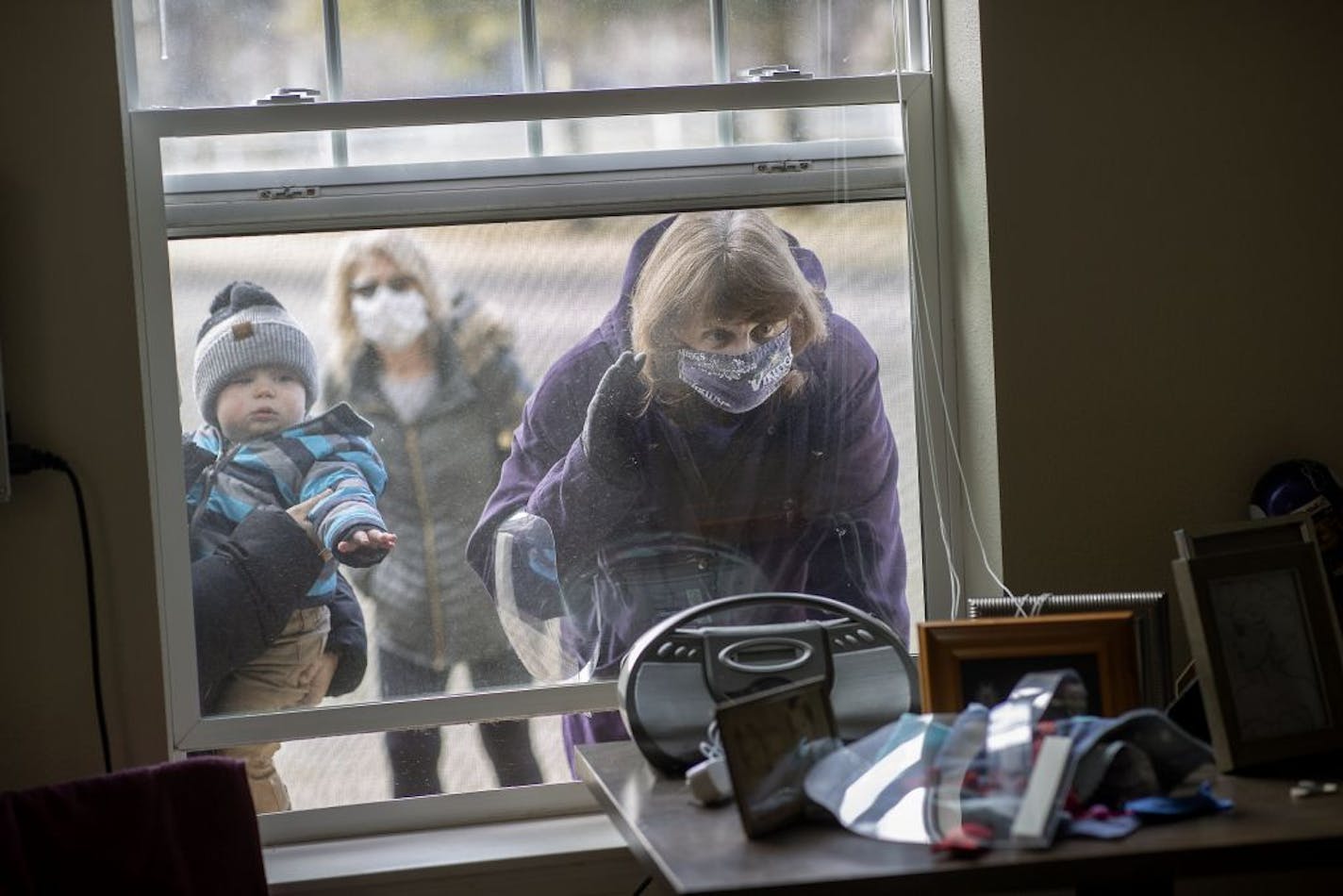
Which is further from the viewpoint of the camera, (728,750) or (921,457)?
(921,457)

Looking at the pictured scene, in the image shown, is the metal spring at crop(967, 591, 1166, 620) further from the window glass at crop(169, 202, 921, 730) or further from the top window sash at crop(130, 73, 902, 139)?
the top window sash at crop(130, 73, 902, 139)

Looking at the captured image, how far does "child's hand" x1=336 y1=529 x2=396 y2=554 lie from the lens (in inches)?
86.4

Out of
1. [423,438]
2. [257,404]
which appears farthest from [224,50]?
[423,438]

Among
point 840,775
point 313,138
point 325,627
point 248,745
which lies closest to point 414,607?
point 325,627

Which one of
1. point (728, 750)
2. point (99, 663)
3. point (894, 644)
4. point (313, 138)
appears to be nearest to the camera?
point (728, 750)

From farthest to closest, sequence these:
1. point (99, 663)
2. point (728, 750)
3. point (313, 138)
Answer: point (313, 138), point (99, 663), point (728, 750)

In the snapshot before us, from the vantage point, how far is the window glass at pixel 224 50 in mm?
2145

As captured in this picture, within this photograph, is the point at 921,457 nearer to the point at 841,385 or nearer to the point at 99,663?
the point at 841,385

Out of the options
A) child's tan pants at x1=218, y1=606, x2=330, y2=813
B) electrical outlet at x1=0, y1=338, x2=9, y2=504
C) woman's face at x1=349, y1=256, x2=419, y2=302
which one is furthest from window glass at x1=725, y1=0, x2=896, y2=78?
electrical outlet at x1=0, y1=338, x2=9, y2=504

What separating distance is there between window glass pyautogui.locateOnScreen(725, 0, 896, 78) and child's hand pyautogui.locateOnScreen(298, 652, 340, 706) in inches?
41.4

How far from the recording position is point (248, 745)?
2.19 meters

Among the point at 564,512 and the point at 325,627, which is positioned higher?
the point at 564,512

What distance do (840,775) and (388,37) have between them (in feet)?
4.08

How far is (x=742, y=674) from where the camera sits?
73.3 inches
